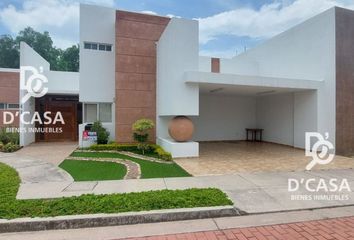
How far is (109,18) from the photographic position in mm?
12367

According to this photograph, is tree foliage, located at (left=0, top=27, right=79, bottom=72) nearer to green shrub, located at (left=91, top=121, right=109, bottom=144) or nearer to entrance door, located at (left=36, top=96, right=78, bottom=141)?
entrance door, located at (left=36, top=96, right=78, bottom=141)

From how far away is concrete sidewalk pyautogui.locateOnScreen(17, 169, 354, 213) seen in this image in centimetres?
455

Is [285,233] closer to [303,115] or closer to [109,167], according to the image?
[109,167]

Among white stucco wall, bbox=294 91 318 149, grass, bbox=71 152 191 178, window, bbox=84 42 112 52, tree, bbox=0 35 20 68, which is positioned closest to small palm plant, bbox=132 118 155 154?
grass, bbox=71 152 191 178

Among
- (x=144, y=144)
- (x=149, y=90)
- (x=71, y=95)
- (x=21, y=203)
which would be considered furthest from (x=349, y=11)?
(x=71, y=95)

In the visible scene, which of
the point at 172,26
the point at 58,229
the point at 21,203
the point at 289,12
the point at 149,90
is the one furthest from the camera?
the point at 289,12

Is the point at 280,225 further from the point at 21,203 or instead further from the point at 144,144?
the point at 144,144

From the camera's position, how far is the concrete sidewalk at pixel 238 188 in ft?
14.9

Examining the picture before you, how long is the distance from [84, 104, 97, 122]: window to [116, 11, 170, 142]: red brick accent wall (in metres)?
1.65

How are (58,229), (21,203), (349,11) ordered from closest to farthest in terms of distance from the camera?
(58,229), (21,203), (349,11)

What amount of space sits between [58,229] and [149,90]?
9112 millimetres

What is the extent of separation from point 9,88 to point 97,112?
22.4 ft

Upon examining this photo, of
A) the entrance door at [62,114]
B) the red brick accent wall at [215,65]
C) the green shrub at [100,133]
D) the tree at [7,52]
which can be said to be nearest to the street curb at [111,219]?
the green shrub at [100,133]

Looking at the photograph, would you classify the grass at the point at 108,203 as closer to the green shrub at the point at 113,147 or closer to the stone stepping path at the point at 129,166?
the stone stepping path at the point at 129,166
